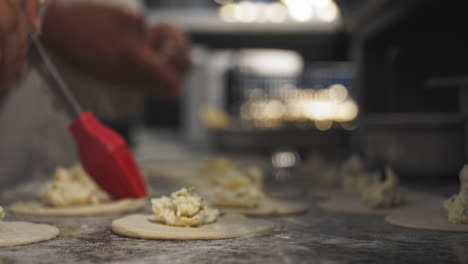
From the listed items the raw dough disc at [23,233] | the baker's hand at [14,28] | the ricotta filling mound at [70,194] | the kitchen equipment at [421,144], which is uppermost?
the baker's hand at [14,28]

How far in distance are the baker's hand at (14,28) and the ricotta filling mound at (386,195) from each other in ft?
5.30

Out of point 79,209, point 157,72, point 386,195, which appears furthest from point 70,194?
point 157,72

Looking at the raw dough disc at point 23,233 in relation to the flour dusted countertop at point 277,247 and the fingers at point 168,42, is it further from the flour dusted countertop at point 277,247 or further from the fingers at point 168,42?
the fingers at point 168,42

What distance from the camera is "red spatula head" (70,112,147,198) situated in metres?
2.60

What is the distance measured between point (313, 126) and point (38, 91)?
4367 mm

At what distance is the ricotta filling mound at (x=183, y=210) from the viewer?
204 cm

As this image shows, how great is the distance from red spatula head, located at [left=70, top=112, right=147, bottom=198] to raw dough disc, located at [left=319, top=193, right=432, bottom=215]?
843mm

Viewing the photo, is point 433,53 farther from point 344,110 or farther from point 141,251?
point 344,110

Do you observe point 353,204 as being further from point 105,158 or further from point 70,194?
point 70,194

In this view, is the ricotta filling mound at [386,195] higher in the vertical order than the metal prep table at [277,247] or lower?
higher

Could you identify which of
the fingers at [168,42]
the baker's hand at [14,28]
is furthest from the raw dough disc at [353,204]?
the fingers at [168,42]

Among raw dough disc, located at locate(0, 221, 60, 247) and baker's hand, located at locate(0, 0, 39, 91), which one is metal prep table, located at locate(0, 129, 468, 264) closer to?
raw dough disc, located at locate(0, 221, 60, 247)

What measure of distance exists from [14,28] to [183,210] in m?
1.20

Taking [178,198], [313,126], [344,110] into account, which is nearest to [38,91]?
[178,198]
